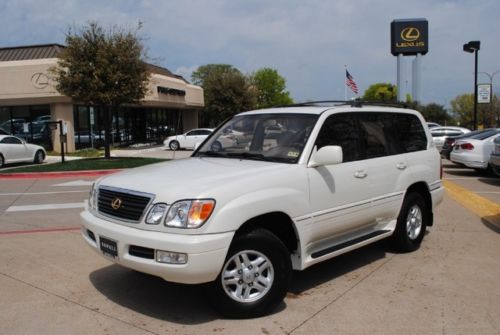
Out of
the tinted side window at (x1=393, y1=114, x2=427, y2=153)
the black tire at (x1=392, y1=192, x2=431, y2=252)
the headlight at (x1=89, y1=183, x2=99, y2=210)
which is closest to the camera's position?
the headlight at (x1=89, y1=183, x2=99, y2=210)

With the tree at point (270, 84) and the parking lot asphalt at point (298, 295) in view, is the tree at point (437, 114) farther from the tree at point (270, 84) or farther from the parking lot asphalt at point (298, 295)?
the parking lot asphalt at point (298, 295)

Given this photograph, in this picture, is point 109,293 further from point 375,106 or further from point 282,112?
point 375,106

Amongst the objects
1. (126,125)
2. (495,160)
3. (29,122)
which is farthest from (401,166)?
(126,125)

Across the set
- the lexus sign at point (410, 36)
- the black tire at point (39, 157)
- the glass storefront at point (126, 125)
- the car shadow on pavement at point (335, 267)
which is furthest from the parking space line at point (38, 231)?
the lexus sign at point (410, 36)

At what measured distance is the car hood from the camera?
397 cm

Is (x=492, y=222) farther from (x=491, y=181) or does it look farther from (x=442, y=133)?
(x=442, y=133)

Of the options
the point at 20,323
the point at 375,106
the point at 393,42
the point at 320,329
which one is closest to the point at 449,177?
the point at 375,106

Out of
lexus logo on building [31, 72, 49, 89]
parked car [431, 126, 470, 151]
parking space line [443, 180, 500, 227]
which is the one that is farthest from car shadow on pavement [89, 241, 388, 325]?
lexus logo on building [31, 72, 49, 89]

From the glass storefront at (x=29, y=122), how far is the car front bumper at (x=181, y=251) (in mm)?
26452

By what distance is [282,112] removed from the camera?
5.48 m

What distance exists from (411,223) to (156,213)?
3.62m

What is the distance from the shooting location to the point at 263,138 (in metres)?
5.34

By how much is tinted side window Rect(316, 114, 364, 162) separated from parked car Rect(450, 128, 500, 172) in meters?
10.6

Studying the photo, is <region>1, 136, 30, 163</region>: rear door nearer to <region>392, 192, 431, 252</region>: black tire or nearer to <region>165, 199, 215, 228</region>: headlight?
<region>392, 192, 431, 252</region>: black tire
